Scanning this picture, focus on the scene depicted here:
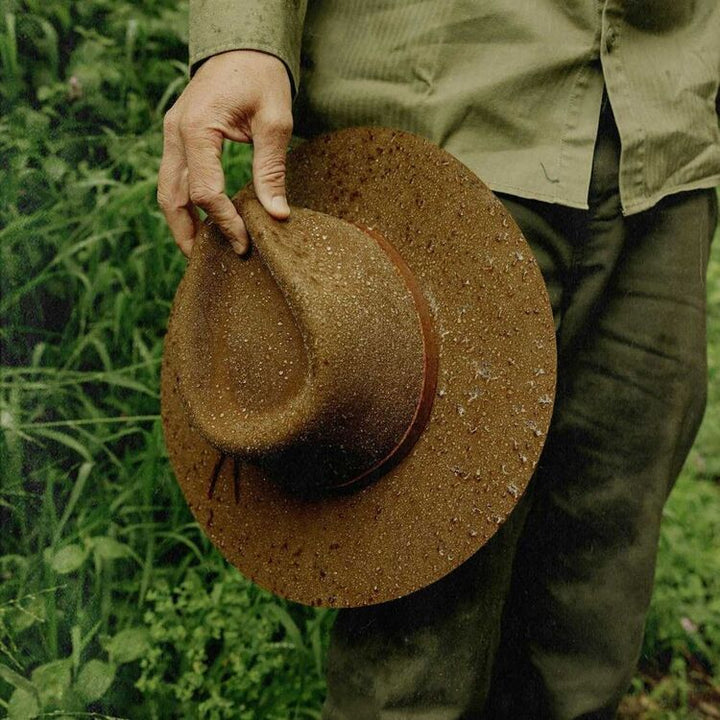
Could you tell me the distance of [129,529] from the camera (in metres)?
2.23

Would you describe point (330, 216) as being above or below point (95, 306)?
above

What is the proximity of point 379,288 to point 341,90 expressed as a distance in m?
0.42

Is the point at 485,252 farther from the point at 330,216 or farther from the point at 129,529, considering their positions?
the point at 129,529

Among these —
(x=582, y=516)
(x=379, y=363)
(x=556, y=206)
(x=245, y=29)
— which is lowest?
(x=582, y=516)

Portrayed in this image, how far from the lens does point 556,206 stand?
1.48 meters

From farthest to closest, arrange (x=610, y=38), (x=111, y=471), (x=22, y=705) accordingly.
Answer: (x=111, y=471) → (x=22, y=705) → (x=610, y=38)

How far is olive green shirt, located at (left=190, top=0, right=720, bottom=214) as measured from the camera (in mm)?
1395

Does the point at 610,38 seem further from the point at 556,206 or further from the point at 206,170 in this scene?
the point at 206,170

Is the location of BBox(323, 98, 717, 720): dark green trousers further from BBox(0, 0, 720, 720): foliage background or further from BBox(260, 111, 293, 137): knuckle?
BBox(0, 0, 720, 720): foliage background

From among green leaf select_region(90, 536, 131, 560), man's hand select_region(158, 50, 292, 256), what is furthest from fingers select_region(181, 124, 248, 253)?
green leaf select_region(90, 536, 131, 560)

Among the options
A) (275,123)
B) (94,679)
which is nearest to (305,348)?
(275,123)

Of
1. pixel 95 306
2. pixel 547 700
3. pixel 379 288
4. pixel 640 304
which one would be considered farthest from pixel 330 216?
pixel 95 306

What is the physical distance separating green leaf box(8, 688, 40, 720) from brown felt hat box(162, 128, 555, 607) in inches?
26.8

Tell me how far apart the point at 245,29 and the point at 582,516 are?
3.81 ft
